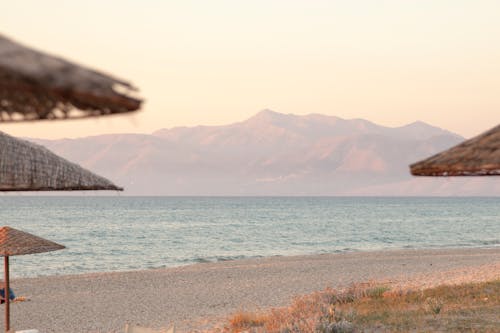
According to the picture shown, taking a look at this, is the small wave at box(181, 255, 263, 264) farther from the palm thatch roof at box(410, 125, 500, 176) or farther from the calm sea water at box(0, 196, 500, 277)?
the palm thatch roof at box(410, 125, 500, 176)

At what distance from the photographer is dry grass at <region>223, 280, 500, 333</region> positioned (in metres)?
9.10

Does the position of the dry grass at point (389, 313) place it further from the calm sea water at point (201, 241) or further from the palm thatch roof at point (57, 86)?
the calm sea water at point (201, 241)

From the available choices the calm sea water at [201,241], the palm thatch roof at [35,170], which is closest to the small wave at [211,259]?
the calm sea water at [201,241]

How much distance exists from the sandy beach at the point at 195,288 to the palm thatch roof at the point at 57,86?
11317 millimetres

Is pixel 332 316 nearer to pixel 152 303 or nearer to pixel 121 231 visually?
pixel 152 303

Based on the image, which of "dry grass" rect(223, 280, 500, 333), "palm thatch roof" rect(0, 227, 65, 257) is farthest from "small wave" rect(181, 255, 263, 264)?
"palm thatch roof" rect(0, 227, 65, 257)

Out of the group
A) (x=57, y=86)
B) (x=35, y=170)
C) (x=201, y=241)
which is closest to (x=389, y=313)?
(x=35, y=170)

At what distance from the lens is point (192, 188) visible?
7781 inches

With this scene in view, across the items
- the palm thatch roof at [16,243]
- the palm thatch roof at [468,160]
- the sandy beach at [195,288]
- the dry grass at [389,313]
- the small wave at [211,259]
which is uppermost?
the palm thatch roof at [468,160]

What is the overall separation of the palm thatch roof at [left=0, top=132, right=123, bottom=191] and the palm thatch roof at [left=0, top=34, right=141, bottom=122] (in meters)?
3.19

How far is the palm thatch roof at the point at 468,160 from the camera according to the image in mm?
5148

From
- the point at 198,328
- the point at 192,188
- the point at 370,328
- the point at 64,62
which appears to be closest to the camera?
the point at 64,62

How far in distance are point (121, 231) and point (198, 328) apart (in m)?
49.8

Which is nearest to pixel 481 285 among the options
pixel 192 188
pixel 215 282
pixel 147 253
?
pixel 215 282
